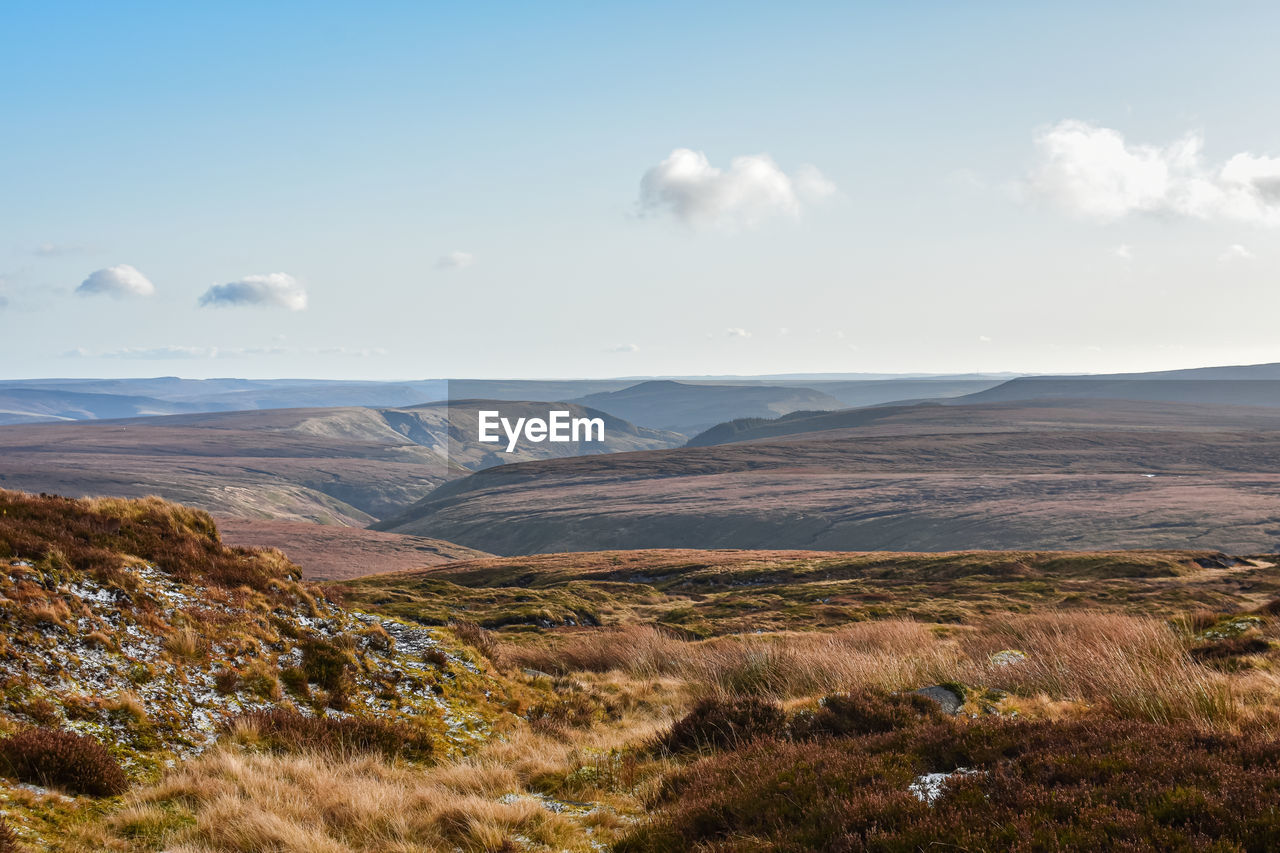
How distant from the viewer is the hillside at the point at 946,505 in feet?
370

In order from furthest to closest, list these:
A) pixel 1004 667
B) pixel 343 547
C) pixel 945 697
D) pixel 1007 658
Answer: pixel 343 547 < pixel 1007 658 < pixel 1004 667 < pixel 945 697

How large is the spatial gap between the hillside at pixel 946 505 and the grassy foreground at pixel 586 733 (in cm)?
10507

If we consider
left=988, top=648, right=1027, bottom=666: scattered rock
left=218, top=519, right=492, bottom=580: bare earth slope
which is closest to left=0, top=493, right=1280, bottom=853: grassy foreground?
left=988, top=648, right=1027, bottom=666: scattered rock

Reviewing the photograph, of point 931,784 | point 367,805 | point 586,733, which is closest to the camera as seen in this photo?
point 931,784

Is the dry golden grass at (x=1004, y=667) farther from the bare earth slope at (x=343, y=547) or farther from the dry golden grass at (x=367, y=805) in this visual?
the bare earth slope at (x=343, y=547)

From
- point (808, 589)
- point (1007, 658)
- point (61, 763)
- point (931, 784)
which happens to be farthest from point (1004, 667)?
point (808, 589)

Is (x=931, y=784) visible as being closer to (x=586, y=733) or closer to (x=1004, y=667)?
(x=586, y=733)

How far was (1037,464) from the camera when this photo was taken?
178 m

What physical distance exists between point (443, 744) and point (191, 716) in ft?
9.50

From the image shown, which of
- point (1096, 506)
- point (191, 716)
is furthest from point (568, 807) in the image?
point (1096, 506)

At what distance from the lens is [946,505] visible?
452 feet

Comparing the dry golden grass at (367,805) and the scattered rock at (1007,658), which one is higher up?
the dry golden grass at (367,805)

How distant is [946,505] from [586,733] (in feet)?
451

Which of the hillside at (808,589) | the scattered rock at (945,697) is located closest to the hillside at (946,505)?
the hillside at (808,589)
